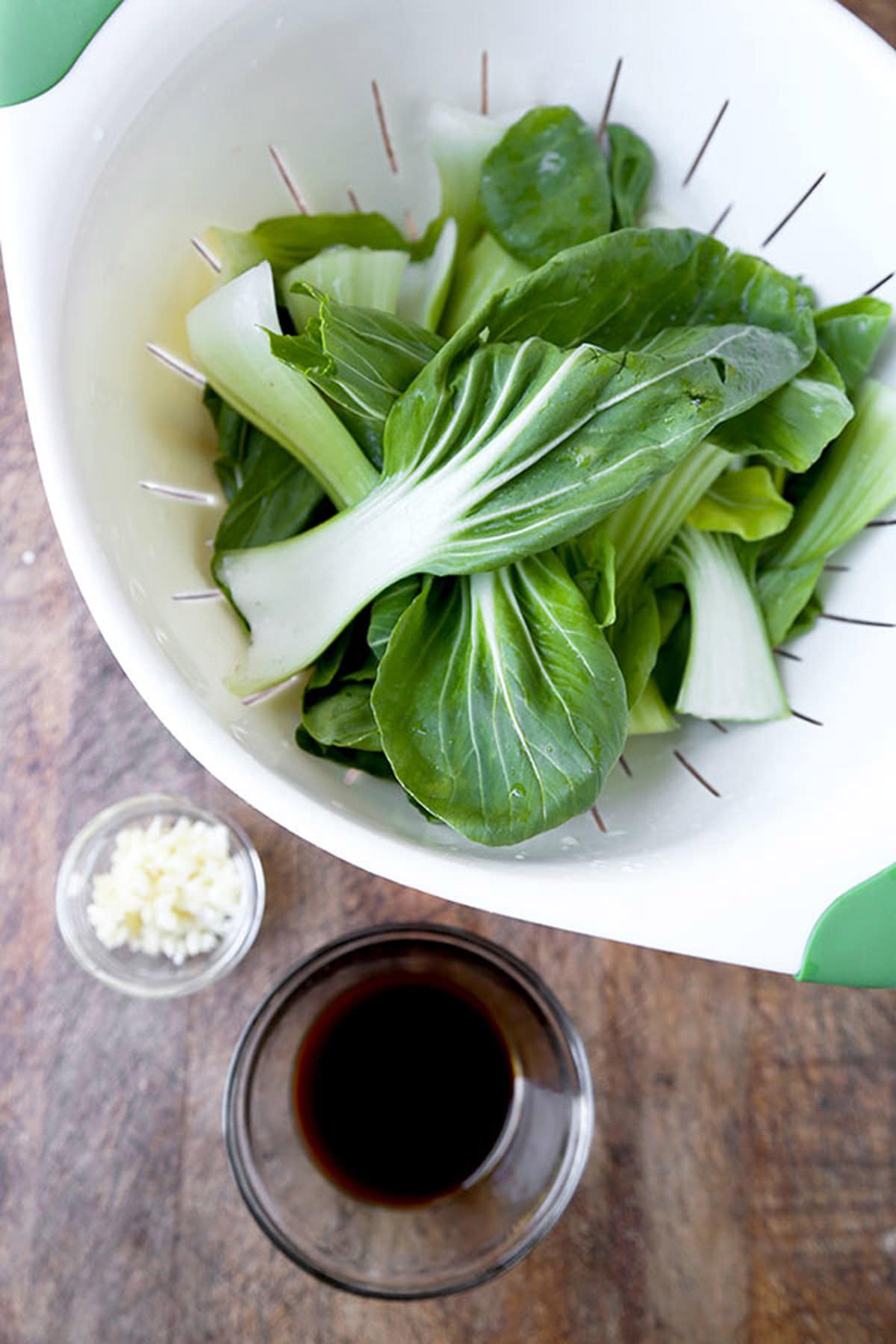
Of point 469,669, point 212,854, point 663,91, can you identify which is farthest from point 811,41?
point 212,854

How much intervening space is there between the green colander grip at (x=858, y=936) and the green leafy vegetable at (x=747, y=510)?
0.78 ft

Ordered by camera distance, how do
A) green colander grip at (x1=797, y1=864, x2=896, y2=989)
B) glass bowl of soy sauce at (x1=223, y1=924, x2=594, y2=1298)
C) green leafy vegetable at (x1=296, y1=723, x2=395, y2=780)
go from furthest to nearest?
glass bowl of soy sauce at (x1=223, y1=924, x2=594, y2=1298) → green leafy vegetable at (x1=296, y1=723, x2=395, y2=780) → green colander grip at (x1=797, y1=864, x2=896, y2=989)

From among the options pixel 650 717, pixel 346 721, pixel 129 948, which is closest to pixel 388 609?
pixel 346 721

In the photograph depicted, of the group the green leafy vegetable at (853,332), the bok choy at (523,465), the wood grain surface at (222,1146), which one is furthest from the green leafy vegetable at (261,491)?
the green leafy vegetable at (853,332)

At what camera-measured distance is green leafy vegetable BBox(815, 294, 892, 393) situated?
0.71m

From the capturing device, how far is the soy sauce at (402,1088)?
0.92 m

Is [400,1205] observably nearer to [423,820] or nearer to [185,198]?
[423,820]

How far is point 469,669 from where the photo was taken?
653mm

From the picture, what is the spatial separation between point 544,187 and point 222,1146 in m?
0.72

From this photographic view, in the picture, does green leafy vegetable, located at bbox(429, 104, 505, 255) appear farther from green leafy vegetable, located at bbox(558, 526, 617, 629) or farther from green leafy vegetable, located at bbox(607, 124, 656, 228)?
green leafy vegetable, located at bbox(558, 526, 617, 629)

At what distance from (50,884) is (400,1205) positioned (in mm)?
372

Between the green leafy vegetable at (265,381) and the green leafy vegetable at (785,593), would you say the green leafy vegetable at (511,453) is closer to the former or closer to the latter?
the green leafy vegetable at (265,381)

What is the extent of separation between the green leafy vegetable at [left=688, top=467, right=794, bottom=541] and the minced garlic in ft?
1.40

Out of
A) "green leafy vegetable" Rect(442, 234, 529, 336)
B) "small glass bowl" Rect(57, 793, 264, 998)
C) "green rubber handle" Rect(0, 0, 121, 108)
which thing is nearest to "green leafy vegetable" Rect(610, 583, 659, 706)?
"green leafy vegetable" Rect(442, 234, 529, 336)
